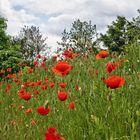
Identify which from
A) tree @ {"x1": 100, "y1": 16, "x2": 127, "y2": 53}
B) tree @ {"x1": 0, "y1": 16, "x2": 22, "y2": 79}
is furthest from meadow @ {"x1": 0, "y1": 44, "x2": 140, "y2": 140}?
tree @ {"x1": 100, "y1": 16, "x2": 127, "y2": 53}

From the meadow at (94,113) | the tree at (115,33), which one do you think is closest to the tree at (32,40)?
the tree at (115,33)

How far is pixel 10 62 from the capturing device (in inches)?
910

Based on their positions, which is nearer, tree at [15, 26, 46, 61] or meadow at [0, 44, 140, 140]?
meadow at [0, 44, 140, 140]

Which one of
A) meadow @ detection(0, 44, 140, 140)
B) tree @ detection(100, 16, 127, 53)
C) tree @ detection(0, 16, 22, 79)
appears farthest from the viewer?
tree @ detection(100, 16, 127, 53)

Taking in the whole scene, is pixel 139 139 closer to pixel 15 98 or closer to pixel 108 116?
pixel 108 116

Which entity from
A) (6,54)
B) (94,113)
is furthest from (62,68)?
(6,54)

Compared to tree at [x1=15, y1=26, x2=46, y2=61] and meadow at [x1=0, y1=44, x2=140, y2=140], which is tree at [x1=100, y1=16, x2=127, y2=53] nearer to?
tree at [x1=15, y1=26, x2=46, y2=61]

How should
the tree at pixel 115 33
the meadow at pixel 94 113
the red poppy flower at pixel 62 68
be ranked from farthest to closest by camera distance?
1. the tree at pixel 115 33
2. the red poppy flower at pixel 62 68
3. the meadow at pixel 94 113

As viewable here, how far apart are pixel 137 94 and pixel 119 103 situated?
0.33 m

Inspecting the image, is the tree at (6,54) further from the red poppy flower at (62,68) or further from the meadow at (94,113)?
the red poppy flower at (62,68)

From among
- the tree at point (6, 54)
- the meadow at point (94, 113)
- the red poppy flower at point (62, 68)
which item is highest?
the tree at point (6, 54)

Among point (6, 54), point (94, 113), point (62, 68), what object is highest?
point (6, 54)

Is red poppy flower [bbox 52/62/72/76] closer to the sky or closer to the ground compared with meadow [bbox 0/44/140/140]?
closer to the sky

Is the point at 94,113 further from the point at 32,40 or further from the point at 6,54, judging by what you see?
the point at 32,40
